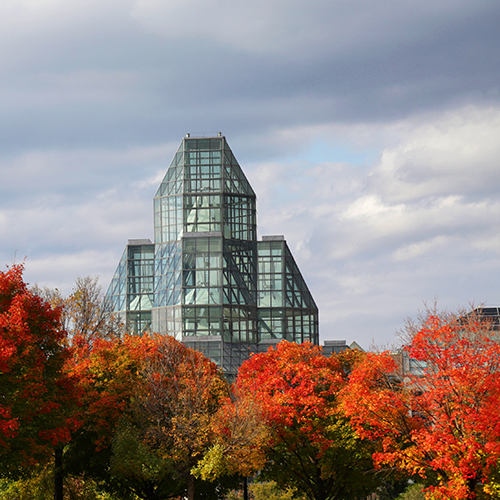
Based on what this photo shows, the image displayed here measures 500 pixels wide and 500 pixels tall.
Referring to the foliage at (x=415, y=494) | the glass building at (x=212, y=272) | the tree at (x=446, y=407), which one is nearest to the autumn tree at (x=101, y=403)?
the tree at (x=446, y=407)

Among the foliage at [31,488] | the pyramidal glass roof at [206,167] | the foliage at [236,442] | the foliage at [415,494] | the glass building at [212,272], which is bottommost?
the foliage at [415,494]

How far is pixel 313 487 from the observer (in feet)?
143

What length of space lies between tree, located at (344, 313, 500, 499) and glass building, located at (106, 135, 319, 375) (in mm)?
56569

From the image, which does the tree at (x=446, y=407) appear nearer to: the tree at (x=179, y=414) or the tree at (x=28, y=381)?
the tree at (x=179, y=414)

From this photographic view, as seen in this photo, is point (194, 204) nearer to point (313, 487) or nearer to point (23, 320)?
point (313, 487)

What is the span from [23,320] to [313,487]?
21.5 metres

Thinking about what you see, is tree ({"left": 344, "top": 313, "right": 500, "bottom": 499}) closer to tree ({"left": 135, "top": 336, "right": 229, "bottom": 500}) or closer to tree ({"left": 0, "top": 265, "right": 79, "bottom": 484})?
tree ({"left": 135, "top": 336, "right": 229, "bottom": 500})

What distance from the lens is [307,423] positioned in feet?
130

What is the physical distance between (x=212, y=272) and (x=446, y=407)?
62920 millimetres

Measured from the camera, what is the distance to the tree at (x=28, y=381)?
3073 centimetres

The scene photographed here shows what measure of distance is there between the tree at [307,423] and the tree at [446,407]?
3.24 meters

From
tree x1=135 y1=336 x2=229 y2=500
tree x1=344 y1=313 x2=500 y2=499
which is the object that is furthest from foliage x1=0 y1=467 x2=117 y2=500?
tree x1=344 y1=313 x2=500 y2=499

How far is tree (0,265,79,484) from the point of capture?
101 ft

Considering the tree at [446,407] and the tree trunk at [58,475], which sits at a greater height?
the tree at [446,407]
